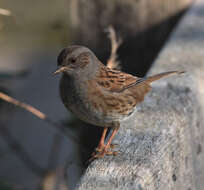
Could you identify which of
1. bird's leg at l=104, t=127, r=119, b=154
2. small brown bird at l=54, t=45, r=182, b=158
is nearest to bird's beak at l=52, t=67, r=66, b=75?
small brown bird at l=54, t=45, r=182, b=158

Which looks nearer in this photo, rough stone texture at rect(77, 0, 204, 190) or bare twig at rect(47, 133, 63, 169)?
rough stone texture at rect(77, 0, 204, 190)

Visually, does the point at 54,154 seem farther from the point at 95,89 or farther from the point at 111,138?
the point at 111,138

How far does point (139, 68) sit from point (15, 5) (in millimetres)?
3817

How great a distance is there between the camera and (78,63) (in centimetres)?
257

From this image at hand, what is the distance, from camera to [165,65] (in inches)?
116

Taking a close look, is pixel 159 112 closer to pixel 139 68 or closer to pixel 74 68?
pixel 74 68

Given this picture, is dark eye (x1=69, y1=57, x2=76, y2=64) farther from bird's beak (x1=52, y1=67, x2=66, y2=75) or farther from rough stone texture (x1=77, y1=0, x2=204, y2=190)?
rough stone texture (x1=77, y1=0, x2=204, y2=190)

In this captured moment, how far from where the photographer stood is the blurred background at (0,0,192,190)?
148 inches

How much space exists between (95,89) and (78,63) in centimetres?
22

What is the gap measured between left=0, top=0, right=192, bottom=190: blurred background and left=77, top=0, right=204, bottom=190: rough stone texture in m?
0.47

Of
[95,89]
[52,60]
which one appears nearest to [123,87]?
[95,89]

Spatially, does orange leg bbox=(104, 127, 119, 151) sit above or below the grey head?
below

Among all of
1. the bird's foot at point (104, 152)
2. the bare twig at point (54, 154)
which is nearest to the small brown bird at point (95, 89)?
the bird's foot at point (104, 152)

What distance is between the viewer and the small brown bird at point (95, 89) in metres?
2.43
